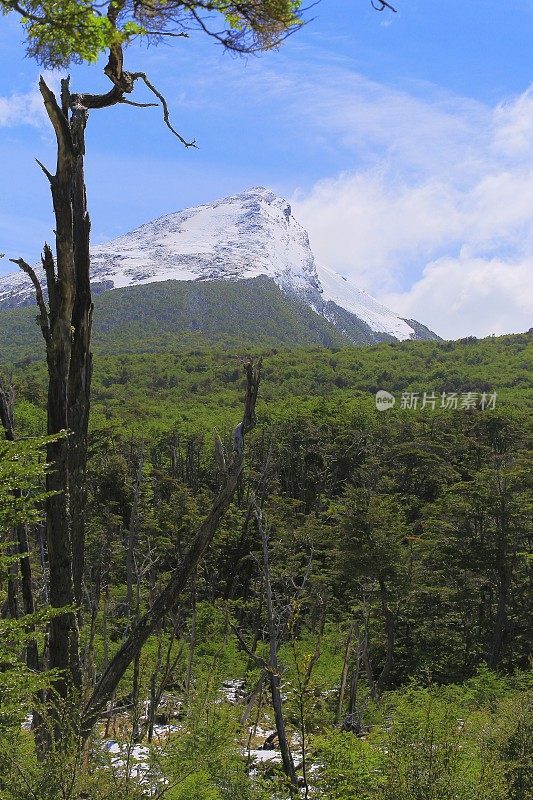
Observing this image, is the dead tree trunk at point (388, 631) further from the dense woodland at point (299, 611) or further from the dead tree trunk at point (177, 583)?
the dead tree trunk at point (177, 583)

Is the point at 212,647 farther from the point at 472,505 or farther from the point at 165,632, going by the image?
the point at 472,505

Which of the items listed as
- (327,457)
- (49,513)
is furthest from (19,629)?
(327,457)

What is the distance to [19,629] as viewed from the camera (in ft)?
13.1

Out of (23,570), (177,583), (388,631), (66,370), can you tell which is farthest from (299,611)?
(388,631)

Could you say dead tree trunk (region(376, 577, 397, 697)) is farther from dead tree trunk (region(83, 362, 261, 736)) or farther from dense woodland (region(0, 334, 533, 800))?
dead tree trunk (region(83, 362, 261, 736))

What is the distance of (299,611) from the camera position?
22.4 ft

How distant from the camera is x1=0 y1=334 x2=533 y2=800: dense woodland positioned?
15.9 ft

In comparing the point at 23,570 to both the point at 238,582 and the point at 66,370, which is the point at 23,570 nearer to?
the point at 66,370

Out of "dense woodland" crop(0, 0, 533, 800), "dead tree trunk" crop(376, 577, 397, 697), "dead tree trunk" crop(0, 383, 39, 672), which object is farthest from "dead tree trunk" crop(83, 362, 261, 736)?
"dead tree trunk" crop(376, 577, 397, 697)

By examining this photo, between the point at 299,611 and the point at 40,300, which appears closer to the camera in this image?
the point at 40,300

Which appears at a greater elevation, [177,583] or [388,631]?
[177,583]

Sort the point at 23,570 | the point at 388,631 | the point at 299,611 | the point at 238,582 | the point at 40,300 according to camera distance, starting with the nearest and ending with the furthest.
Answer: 1. the point at 40,300
2. the point at 23,570
3. the point at 299,611
4. the point at 388,631
5. the point at 238,582

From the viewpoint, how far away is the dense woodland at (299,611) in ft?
15.9

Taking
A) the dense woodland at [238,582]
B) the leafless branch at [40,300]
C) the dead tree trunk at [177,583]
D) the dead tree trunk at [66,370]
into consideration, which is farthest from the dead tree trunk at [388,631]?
the leafless branch at [40,300]
